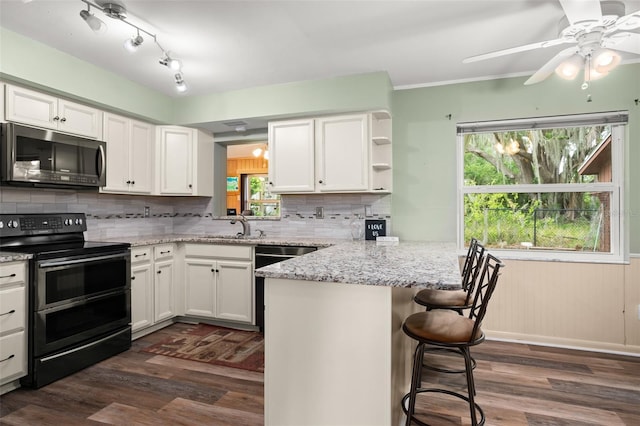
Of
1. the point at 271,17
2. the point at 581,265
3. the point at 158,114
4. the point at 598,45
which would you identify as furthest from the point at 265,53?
the point at 581,265

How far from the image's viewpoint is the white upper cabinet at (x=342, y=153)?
3.38 metres

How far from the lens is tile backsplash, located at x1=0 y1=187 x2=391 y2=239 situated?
11.1ft

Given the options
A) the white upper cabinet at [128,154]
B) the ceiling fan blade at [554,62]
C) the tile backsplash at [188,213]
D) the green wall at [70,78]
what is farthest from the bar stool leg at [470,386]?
the green wall at [70,78]

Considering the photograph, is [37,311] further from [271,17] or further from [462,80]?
[462,80]

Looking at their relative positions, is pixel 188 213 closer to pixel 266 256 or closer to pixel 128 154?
pixel 128 154

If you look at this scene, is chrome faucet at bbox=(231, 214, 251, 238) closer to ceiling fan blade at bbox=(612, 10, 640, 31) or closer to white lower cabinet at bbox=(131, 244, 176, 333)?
white lower cabinet at bbox=(131, 244, 176, 333)

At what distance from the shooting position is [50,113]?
113 inches

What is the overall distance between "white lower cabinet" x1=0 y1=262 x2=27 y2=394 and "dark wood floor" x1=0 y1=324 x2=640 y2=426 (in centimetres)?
15

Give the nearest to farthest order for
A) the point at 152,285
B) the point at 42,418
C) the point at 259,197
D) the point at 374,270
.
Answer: the point at 374,270, the point at 42,418, the point at 152,285, the point at 259,197

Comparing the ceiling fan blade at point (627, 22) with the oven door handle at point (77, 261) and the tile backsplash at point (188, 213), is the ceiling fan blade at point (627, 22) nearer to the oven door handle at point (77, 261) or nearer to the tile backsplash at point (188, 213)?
the tile backsplash at point (188, 213)

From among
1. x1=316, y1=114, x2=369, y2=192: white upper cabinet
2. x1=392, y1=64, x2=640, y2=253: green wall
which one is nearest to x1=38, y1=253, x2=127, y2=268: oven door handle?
x1=316, y1=114, x2=369, y2=192: white upper cabinet

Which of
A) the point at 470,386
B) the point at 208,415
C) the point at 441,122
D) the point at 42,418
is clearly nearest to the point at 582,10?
the point at 441,122

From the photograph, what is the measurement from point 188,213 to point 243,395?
2693 mm

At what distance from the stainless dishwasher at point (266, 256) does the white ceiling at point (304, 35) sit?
1596mm
